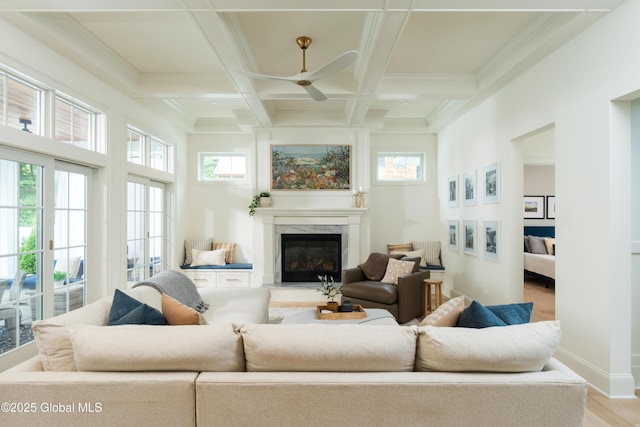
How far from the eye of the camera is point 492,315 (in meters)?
1.86

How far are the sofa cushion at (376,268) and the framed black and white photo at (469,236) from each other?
4.08 feet

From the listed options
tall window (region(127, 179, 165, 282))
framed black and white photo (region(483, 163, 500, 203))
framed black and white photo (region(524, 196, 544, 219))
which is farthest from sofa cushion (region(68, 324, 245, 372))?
framed black and white photo (region(524, 196, 544, 219))

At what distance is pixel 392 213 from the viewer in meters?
6.75

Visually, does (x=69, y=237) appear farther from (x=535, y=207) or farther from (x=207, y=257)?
(x=535, y=207)

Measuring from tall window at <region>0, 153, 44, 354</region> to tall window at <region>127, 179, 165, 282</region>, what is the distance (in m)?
1.61

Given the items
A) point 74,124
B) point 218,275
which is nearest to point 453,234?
point 218,275

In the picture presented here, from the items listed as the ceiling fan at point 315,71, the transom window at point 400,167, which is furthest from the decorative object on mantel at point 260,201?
the ceiling fan at point 315,71

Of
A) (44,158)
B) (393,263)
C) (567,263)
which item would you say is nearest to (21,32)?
(44,158)

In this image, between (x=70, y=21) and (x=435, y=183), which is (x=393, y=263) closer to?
(x=435, y=183)

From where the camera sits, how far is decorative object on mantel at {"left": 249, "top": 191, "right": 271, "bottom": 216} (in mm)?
6133

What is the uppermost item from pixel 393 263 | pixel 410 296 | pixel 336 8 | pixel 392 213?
pixel 336 8

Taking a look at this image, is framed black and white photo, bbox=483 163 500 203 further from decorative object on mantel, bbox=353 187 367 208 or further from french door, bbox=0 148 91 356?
french door, bbox=0 148 91 356

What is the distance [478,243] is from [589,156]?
7.50 feet

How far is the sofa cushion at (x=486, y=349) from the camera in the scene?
1591 millimetres
